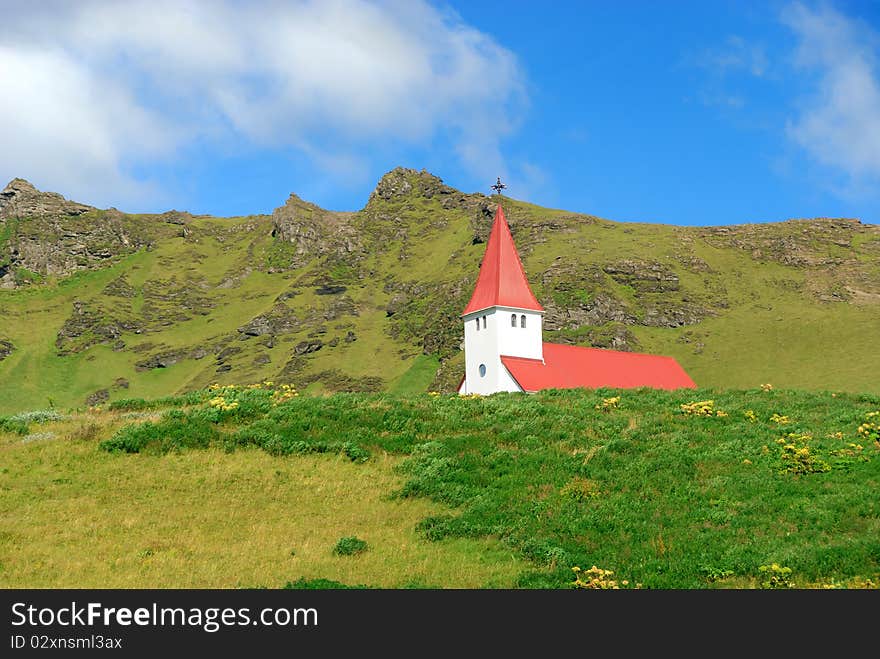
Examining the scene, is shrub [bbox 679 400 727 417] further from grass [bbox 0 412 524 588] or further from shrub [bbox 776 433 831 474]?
grass [bbox 0 412 524 588]

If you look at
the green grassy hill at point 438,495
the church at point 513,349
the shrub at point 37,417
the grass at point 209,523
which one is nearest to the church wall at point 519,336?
the church at point 513,349

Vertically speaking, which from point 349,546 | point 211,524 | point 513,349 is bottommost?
point 349,546

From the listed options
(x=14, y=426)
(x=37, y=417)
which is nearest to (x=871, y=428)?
(x=14, y=426)

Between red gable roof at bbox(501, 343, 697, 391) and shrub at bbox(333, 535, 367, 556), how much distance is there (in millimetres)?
38257

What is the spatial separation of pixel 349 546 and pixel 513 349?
42734 mm

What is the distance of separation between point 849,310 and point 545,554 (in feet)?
530

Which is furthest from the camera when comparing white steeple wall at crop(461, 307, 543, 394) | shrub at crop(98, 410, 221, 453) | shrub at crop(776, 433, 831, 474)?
white steeple wall at crop(461, 307, 543, 394)

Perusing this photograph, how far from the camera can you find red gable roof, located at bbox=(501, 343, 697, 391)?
184 feet

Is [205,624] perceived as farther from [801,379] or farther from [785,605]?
[801,379]

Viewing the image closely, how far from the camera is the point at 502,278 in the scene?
59.6 meters

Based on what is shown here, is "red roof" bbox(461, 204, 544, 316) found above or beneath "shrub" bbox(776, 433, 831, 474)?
above

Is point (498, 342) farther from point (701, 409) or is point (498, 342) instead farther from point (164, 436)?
point (164, 436)

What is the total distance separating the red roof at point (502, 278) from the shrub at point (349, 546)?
42.4 metres

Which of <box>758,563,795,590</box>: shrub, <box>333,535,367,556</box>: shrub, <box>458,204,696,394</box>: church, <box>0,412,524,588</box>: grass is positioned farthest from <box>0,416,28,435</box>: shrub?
<box>458,204,696,394</box>: church
